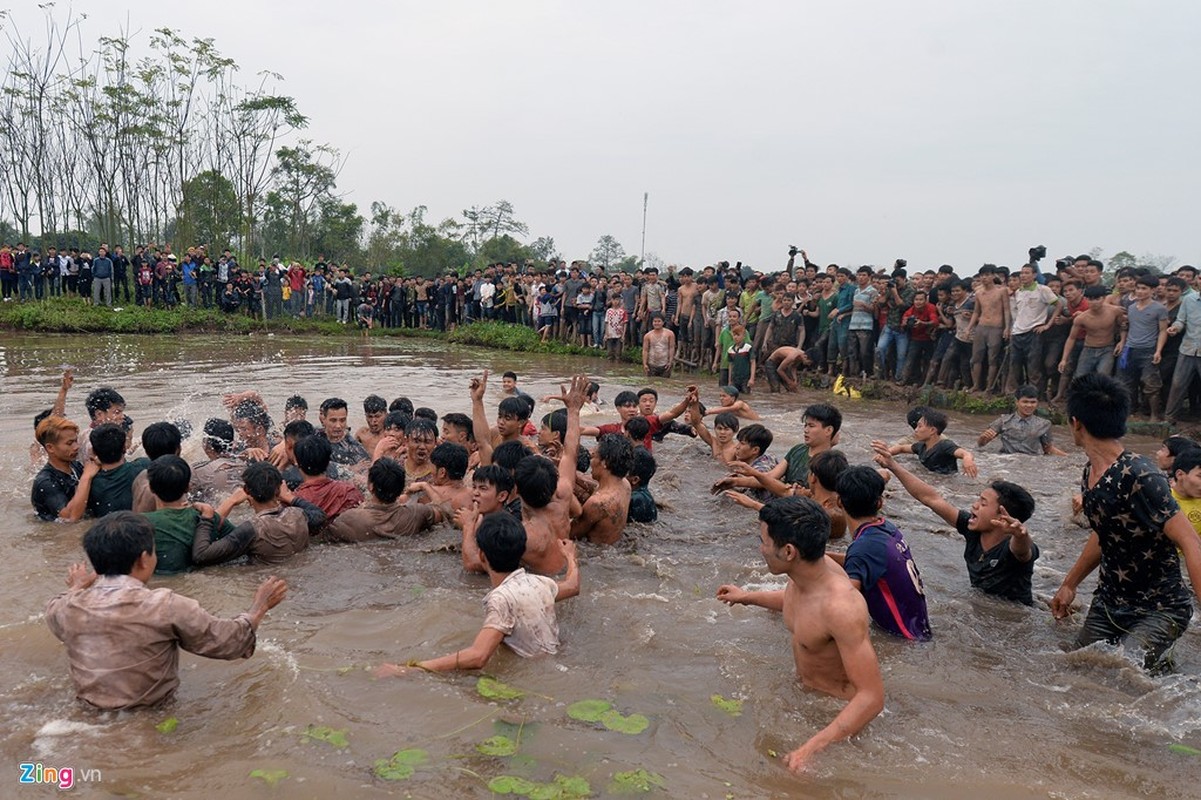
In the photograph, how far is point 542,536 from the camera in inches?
202

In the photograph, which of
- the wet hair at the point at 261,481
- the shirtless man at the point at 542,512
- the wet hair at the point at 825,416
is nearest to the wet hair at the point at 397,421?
the wet hair at the point at 261,481

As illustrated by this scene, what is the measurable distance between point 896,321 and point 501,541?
1157cm

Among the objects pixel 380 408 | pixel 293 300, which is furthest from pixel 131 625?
pixel 293 300

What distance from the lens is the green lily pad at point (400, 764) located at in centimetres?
342

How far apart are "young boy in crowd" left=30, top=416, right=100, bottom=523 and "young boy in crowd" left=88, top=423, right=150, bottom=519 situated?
45mm

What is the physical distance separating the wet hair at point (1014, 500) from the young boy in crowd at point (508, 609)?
263cm

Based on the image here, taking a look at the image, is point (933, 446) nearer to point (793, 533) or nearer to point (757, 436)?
point (757, 436)

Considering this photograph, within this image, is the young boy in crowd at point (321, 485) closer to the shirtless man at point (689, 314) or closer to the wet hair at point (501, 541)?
the wet hair at point (501, 541)

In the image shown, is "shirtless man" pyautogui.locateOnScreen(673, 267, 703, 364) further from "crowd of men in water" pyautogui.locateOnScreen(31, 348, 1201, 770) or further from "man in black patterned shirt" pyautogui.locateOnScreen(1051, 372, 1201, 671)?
"man in black patterned shirt" pyautogui.locateOnScreen(1051, 372, 1201, 671)

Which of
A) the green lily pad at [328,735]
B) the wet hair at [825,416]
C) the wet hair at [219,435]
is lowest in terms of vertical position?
the green lily pad at [328,735]

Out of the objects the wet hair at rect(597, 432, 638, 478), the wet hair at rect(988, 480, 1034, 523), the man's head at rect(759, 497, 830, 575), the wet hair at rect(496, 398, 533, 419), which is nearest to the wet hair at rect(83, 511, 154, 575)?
the man's head at rect(759, 497, 830, 575)

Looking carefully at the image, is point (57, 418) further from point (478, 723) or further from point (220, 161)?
point (220, 161)

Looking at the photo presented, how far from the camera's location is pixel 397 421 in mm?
7711

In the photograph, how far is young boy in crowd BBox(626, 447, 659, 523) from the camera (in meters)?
6.78
